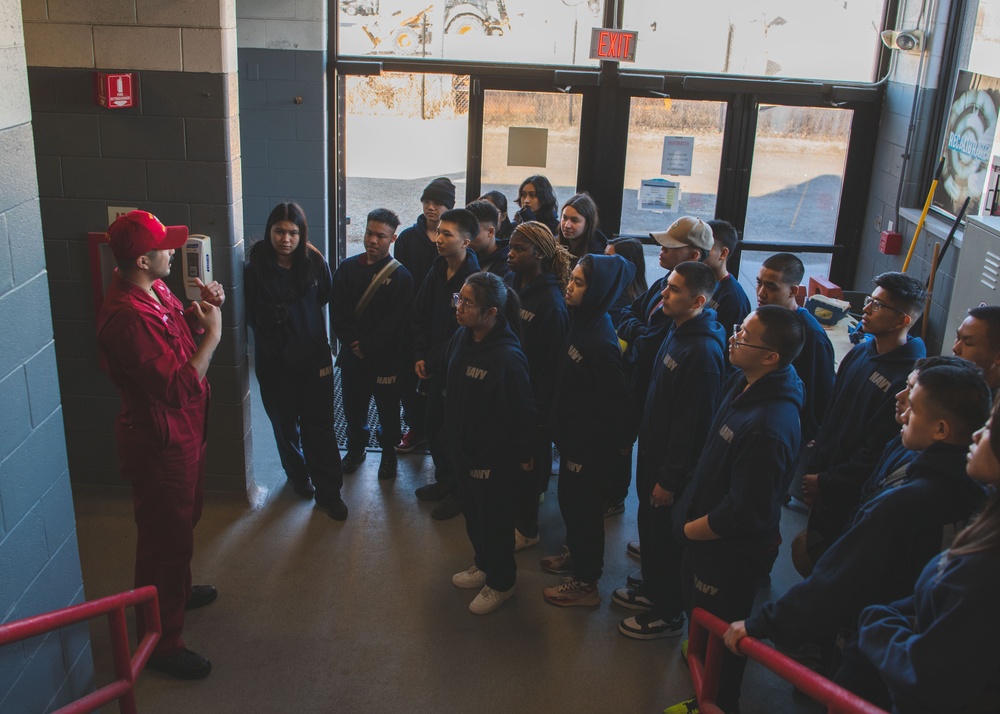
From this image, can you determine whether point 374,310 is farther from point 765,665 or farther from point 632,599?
point 765,665

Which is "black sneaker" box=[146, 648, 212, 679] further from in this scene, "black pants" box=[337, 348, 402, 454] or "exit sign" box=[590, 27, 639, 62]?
"exit sign" box=[590, 27, 639, 62]

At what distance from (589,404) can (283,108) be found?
4.12 meters

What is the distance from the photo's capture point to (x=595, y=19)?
6805 mm

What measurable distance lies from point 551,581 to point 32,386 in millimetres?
2515

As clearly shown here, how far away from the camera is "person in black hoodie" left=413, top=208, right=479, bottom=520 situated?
4727 mm

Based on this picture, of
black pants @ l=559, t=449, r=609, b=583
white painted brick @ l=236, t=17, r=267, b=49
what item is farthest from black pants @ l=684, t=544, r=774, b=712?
white painted brick @ l=236, t=17, r=267, b=49

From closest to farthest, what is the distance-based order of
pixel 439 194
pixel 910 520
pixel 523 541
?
pixel 910 520 → pixel 523 541 → pixel 439 194

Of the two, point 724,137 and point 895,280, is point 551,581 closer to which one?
point 895,280

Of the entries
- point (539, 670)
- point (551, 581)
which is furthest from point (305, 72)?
point (539, 670)

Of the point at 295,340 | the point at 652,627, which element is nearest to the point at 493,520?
the point at 652,627

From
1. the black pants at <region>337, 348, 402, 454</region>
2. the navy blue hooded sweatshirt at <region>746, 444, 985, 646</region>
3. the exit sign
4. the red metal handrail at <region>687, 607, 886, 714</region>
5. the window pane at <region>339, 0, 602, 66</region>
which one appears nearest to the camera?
the red metal handrail at <region>687, 607, 886, 714</region>

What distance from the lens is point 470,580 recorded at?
4203 millimetres

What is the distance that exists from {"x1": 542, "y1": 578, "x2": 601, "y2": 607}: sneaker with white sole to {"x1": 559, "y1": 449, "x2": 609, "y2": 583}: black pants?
0.12 feet

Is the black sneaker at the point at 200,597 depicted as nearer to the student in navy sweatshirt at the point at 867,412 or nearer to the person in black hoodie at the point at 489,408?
the person in black hoodie at the point at 489,408
